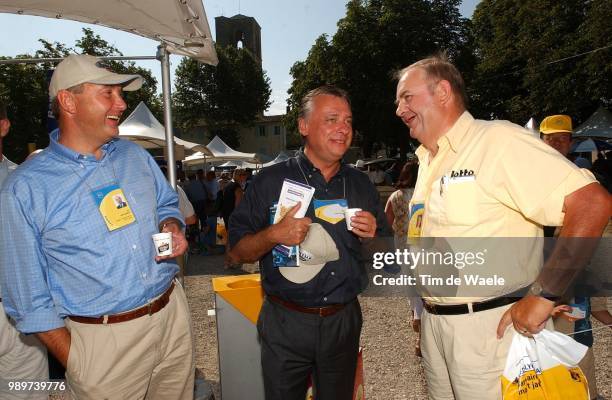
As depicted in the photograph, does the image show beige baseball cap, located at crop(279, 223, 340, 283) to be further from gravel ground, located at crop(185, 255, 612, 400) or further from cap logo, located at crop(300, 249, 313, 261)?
gravel ground, located at crop(185, 255, 612, 400)

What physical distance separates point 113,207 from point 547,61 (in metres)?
28.0

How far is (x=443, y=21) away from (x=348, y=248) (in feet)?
111

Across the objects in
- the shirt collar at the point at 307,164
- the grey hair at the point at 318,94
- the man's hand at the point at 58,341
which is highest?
the grey hair at the point at 318,94

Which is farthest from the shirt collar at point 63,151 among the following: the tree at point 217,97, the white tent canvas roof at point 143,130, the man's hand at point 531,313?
the tree at point 217,97

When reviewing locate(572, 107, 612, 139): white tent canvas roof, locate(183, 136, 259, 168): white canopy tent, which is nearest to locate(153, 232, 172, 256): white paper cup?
locate(183, 136, 259, 168): white canopy tent

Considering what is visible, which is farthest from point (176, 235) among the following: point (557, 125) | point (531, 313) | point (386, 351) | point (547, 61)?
point (547, 61)

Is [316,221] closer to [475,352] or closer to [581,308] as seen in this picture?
[475,352]

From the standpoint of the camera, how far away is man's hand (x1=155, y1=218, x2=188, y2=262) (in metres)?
2.50

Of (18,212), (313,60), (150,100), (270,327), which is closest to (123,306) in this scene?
(18,212)

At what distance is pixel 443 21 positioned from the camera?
106 feet

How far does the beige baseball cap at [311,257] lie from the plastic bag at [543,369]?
1064 mm

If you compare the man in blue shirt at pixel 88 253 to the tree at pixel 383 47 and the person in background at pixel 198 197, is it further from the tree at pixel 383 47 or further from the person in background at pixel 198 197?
the tree at pixel 383 47

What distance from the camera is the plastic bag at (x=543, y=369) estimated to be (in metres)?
1.89

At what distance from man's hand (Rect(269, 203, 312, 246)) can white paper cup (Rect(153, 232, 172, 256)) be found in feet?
1.73
